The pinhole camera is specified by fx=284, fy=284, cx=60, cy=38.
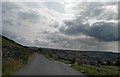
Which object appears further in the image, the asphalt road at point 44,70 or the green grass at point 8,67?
the asphalt road at point 44,70

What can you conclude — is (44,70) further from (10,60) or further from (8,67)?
(8,67)

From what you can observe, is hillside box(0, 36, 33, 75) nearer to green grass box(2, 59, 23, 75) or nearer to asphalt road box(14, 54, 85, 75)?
green grass box(2, 59, 23, 75)

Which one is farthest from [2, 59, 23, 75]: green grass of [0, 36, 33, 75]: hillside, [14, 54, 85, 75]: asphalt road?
[14, 54, 85, 75]: asphalt road

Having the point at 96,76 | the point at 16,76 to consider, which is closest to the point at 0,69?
the point at 16,76

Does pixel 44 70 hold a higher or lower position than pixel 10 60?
lower

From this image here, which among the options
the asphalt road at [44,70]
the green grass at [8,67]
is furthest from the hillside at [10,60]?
the asphalt road at [44,70]

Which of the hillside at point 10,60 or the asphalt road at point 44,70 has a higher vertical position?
the hillside at point 10,60

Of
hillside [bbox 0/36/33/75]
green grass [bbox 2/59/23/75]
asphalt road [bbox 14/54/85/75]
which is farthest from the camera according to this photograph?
asphalt road [bbox 14/54/85/75]

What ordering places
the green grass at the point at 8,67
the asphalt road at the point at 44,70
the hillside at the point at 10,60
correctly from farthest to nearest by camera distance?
the asphalt road at the point at 44,70 → the hillside at the point at 10,60 → the green grass at the point at 8,67

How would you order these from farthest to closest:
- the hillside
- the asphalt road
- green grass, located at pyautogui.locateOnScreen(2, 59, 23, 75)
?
the asphalt road, the hillside, green grass, located at pyautogui.locateOnScreen(2, 59, 23, 75)

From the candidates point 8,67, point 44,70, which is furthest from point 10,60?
point 44,70

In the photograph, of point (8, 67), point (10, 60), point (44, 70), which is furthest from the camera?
point (44, 70)

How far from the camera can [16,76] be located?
65.1ft

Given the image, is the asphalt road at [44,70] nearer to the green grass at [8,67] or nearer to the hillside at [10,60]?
the green grass at [8,67]
